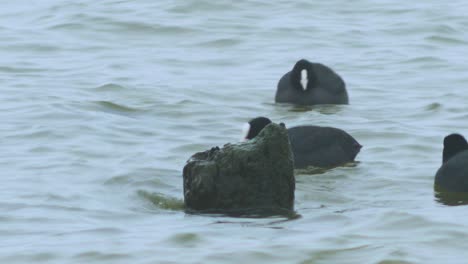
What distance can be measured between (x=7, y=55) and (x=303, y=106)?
502 centimetres

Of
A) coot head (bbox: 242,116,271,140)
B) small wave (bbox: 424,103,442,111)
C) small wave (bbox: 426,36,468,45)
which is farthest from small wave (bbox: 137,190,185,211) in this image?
small wave (bbox: 426,36,468,45)

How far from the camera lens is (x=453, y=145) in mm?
11398

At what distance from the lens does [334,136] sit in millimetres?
12406

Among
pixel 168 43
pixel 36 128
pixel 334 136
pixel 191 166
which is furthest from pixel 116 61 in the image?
pixel 191 166

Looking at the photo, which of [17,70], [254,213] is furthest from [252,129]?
[17,70]

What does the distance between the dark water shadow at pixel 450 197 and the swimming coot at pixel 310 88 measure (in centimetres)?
450

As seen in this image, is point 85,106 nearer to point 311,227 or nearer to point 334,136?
point 334,136

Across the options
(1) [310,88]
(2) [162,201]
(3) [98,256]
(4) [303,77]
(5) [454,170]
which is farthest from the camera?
(1) [310,88]

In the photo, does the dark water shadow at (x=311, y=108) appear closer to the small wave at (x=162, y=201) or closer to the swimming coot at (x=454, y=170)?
the swimming coot at (x=454, y=170)

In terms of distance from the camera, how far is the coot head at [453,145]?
11375 mm

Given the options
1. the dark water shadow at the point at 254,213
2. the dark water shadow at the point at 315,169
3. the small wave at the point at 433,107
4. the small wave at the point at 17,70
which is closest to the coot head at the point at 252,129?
the dark water shadow at the point at 315,169

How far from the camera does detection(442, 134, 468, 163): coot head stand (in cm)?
A: 1138

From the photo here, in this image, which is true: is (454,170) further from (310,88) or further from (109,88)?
(109,88)

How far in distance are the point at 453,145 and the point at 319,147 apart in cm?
138
